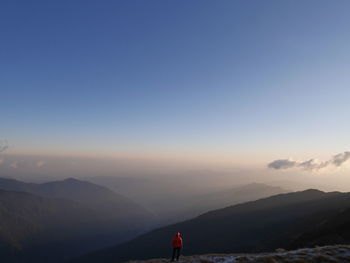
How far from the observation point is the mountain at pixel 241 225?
10669 centimetres

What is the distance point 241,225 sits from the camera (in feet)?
469

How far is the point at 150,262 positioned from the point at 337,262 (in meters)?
17.8

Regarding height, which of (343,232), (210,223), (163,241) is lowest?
(163,241)

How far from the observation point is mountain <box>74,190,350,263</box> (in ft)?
350

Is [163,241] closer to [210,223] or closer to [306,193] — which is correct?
[210,223]

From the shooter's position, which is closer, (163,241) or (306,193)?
(163,241)

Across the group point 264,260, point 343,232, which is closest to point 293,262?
point 264,260

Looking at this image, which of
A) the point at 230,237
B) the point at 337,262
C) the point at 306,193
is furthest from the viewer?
the point at 306,193

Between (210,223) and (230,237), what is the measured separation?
1935 inches

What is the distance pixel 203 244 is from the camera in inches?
5236

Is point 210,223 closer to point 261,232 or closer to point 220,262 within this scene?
point 261,232

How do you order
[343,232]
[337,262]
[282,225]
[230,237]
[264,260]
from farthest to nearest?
1. [230,237]
2. [282,225]
3. [343,232]
4. [264,260]
5. [337,262]

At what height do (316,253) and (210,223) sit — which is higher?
(316,253)

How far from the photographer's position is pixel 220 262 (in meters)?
20.2
